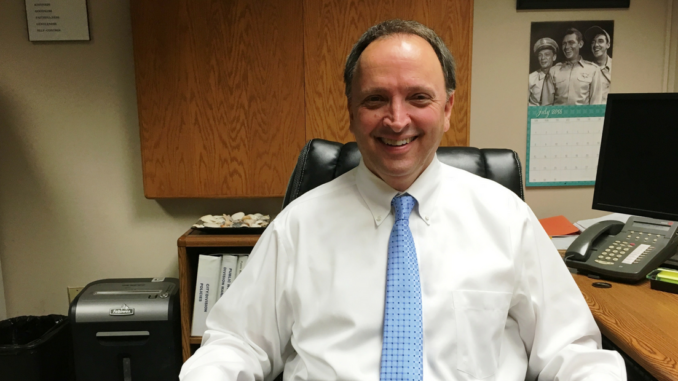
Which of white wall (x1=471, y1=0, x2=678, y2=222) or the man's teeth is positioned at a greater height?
white wall (x1=471, y1=0, x2=678, y2=222)

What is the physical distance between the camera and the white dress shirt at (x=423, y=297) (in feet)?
3.22

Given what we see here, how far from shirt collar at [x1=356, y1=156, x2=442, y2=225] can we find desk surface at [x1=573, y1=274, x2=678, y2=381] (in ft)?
1.45

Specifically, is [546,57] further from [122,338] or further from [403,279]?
[122,338]

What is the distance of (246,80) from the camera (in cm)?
191

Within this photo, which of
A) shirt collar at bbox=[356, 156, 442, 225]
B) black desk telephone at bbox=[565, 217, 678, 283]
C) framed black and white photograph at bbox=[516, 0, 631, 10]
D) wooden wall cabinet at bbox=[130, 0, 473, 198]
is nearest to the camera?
shirt collar at bbox=[356, 156, 442, 225]

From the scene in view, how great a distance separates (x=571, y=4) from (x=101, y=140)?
222 centimetres

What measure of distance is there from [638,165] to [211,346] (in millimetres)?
1237

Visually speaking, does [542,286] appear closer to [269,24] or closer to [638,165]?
[638,165]

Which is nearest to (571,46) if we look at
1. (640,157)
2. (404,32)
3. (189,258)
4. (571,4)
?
(571,4)

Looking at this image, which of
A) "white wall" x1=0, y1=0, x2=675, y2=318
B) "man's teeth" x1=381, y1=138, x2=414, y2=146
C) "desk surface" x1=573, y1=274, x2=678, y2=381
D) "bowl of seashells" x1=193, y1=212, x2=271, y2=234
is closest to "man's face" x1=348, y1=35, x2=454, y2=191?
"man's teeth" x1=381, y1=138, x2=414, y2=146

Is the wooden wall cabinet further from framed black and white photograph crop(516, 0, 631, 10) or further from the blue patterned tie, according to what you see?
the blue patterned tie

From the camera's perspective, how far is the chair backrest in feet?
4.15

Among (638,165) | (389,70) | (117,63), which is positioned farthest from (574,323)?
(117,63)

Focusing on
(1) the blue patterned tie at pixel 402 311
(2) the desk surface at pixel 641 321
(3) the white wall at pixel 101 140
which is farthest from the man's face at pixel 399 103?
(3) the white wall at pixel 101 140
